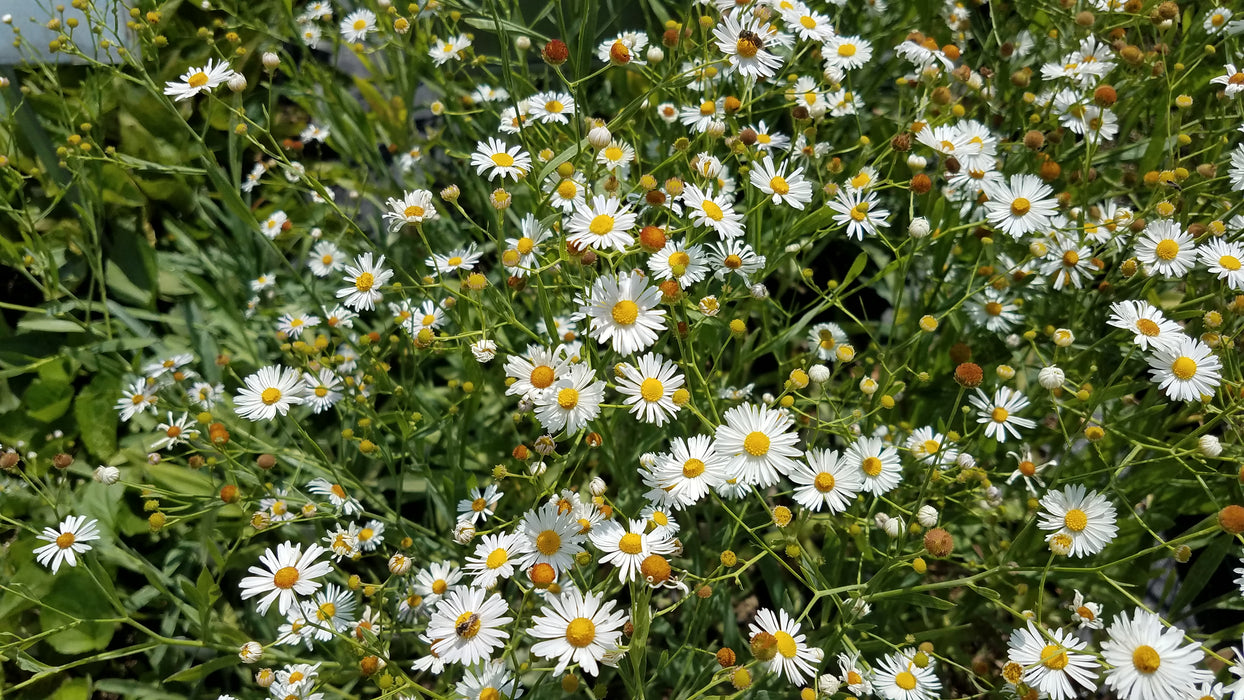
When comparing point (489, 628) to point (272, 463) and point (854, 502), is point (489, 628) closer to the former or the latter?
point (272, 463)

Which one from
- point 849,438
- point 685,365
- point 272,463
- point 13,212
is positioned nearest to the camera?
point 685,365

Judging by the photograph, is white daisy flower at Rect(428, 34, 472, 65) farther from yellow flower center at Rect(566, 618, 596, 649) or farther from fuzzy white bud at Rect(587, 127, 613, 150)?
yellow flower center at Rect(566, 618, 596, 649)

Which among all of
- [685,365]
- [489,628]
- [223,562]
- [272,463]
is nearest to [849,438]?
[685,365]

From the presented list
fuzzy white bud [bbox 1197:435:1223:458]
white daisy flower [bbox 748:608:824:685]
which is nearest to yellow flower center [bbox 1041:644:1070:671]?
white daisy flower [bbox 748:608:824:685]

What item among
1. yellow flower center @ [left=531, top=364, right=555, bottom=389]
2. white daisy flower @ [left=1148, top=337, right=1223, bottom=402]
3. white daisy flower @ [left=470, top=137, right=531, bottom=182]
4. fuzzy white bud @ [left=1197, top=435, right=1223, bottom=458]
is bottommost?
fuzzy white bud @ [left=1197, top=435, right=1223, bottom=458]

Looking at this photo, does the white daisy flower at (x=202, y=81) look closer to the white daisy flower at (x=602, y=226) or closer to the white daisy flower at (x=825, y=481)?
the white daisy flower at (x=602, y=226)

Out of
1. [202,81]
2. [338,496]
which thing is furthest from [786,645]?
[202,81]

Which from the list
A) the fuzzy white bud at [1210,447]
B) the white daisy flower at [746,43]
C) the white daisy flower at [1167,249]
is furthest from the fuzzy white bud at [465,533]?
the white daisy flower at [1167,249]
